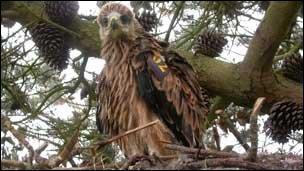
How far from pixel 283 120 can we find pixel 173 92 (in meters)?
0.66

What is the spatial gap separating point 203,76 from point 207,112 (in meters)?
0.23

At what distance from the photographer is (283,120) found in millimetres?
4660

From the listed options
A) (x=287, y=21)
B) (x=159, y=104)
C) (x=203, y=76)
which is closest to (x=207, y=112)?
(x=203, y=76)

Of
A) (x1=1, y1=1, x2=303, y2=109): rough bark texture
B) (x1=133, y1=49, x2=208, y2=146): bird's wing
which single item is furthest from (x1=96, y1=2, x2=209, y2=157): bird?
(x1=1, y1=1, x2=303, y2=109): rough bark texture

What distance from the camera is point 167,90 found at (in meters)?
4.79

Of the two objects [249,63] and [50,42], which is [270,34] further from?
[50,42]

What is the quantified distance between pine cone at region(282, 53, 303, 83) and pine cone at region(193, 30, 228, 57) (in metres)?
0.48

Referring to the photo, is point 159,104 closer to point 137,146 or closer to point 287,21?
point 137,146

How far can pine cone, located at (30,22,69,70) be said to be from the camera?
5316mm

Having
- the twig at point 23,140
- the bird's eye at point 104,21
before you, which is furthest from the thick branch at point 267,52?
the twig at point 23,140

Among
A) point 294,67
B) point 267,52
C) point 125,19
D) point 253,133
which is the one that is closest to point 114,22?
point 125,19

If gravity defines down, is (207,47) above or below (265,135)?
above

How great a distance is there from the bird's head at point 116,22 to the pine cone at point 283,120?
104cm

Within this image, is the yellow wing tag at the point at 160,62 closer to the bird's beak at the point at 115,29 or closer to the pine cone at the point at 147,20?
the bird's beak at the point at 115,29
